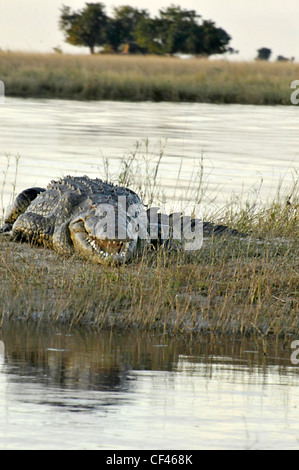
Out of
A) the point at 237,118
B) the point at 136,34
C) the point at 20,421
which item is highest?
the point at 136,34

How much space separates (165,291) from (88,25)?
61680 millimetres

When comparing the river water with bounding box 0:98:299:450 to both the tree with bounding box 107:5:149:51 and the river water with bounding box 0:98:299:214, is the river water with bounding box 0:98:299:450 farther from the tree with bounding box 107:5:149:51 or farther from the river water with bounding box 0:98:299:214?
the tree with bounding box 107:5:149:51

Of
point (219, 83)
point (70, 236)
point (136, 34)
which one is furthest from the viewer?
point (136, 34)

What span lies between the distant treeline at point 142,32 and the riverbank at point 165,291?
5507 cm

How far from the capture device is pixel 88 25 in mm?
66500

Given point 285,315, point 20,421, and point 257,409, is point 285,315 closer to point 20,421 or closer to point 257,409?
point 257,409

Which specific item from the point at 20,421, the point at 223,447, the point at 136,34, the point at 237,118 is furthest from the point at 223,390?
the point at 136,34

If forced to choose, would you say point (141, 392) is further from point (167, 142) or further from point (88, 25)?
point (88, 25)

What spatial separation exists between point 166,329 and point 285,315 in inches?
37.8

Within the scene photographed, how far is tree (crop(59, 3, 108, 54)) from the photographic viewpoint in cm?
6644

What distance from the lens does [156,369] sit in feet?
18.9

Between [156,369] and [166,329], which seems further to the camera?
[166,329]

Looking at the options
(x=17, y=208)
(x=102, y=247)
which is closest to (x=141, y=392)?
(x=102, y=247)

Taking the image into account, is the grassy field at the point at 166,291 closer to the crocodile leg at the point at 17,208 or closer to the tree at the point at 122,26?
the crocodile leg at the point at 17,208
